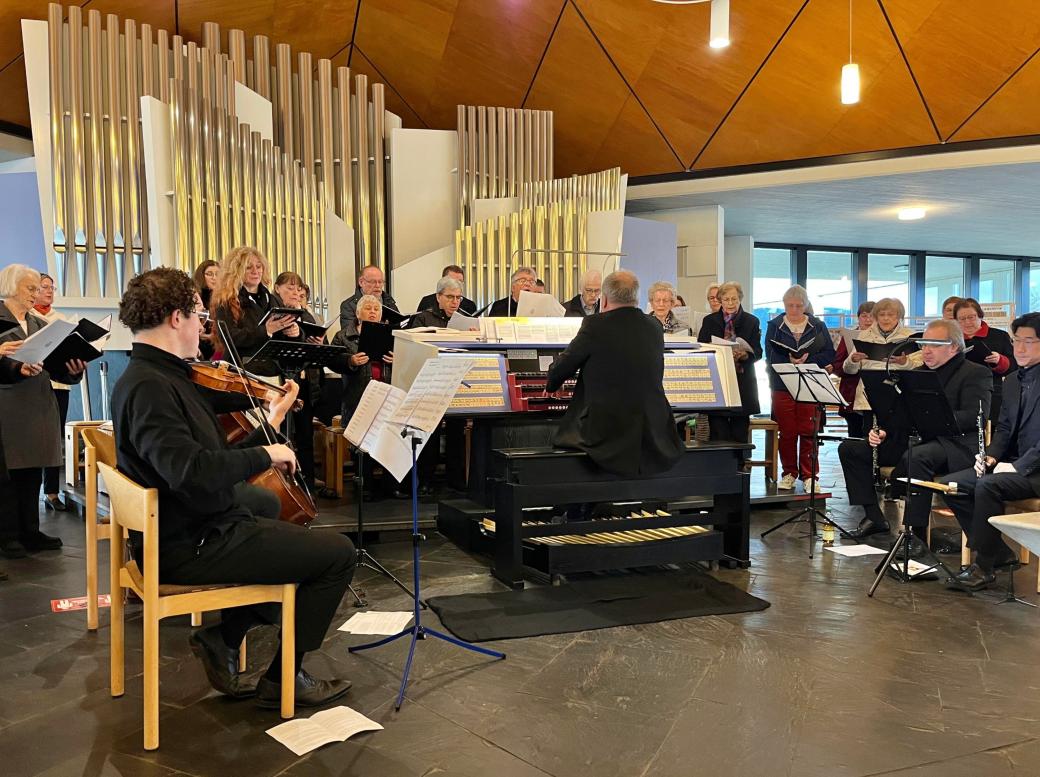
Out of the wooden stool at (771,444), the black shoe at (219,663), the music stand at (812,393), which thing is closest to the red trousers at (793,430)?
the wooden stool at (771,444)

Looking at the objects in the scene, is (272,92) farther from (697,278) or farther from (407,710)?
(407,710)

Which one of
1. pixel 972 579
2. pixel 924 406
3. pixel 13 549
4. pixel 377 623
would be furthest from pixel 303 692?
pixel 924 406

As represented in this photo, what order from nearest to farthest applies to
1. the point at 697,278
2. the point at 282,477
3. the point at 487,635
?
the point at 282,477 < the point at 487,635 < the point at 697,278

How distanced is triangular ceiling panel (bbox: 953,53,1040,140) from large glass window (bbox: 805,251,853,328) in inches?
227

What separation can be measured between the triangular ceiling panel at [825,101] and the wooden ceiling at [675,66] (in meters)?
0.01

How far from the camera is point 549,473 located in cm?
438

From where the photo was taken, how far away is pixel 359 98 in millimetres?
9445

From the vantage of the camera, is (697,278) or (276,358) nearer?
(276,358)

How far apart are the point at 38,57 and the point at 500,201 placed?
Answer: 449 cm

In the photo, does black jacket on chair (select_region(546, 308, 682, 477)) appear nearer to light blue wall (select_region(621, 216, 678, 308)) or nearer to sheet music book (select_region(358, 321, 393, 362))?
sheet music book (select_region(358, 321, 393, 362))

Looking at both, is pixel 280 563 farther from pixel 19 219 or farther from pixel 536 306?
pixel 19 219

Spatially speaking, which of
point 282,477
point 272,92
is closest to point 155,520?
point 282,477

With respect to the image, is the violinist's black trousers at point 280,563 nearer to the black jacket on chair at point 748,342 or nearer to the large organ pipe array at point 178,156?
the black jacket on chair at point 748,342

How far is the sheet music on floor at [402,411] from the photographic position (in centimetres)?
314
